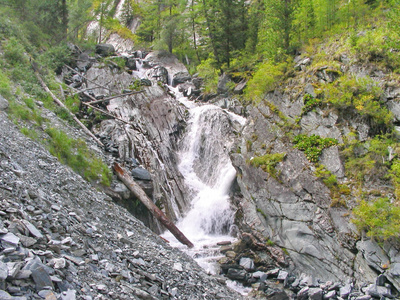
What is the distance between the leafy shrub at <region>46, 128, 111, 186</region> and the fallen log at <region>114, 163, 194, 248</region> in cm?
65

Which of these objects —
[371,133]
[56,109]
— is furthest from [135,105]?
[371,133]

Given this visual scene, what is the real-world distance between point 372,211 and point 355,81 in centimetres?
655

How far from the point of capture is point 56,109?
15.0 m

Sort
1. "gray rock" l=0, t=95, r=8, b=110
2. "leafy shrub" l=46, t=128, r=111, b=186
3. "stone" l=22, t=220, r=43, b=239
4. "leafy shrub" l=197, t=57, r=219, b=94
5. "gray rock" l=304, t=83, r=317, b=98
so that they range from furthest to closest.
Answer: "leafy shrub" l=197, t=57, r=219, b=94
"gray rock" l=304, t=83, r=317, b=98
"leafy shrub" l=46, t=128, r=111, b=186
"gray rock" l=0, t=95, r=8, b=110
"stone" l=22, t=220, r=43, b=239

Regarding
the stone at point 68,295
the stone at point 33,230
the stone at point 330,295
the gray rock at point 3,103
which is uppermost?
the gray rock at point 3,103

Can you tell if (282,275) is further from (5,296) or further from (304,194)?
(5,296)

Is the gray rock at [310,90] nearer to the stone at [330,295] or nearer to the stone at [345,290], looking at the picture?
the stone at [345,290]

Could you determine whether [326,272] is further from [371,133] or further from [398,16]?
[398,16]

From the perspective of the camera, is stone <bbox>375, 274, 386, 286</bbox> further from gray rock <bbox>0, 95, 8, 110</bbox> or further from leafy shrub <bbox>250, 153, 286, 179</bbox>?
gray rock <bbox>0, 95, 8, 110</bbox>

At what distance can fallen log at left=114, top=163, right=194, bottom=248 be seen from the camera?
1227 cm

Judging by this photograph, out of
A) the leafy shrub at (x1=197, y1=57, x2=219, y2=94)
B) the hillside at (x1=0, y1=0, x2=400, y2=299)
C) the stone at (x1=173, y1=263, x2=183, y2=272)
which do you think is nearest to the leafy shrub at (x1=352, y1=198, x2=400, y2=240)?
the hillside at (x1=0, y1=0, x2=400, y2=299)

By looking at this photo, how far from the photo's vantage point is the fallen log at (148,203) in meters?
12.3

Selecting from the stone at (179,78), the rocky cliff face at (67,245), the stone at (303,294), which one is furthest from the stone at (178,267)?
the stone at (179,78)

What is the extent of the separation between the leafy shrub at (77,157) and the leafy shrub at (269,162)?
721 centimetres
